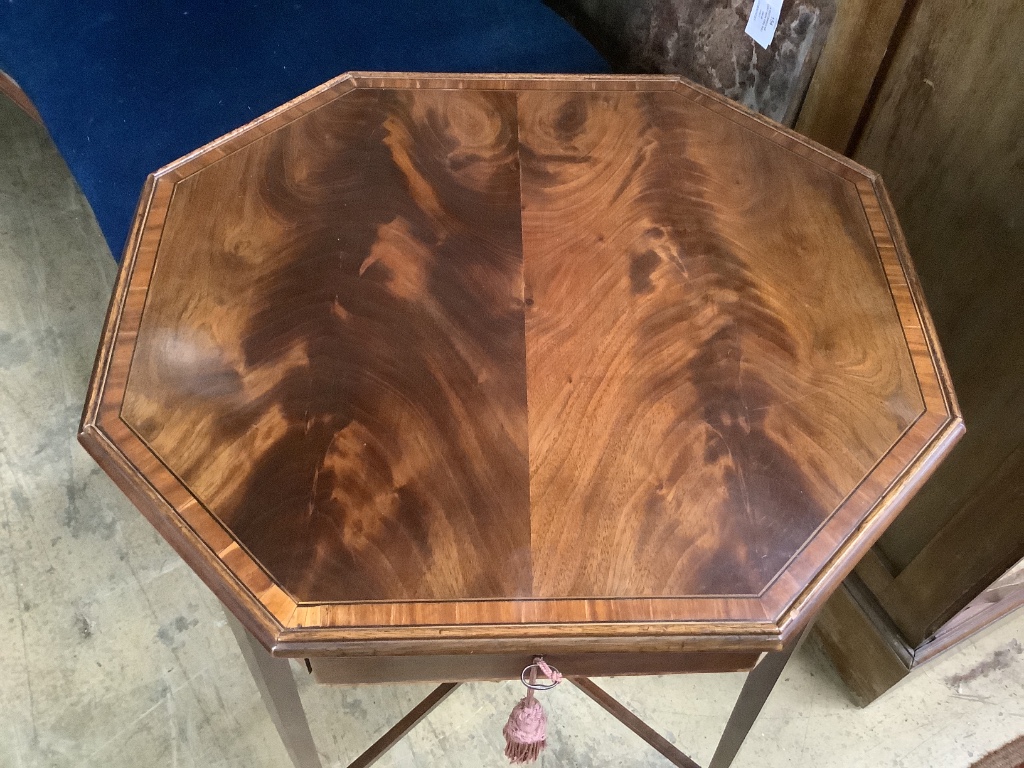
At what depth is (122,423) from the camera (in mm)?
537

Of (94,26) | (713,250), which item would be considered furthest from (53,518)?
(713,250)

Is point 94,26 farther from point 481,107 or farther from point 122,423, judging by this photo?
point 122,423

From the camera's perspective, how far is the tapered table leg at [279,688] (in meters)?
0.61

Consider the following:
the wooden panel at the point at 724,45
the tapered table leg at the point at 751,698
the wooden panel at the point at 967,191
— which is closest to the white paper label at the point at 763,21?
the wooden panel at the point at 724,45

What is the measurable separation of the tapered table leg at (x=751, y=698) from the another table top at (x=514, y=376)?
0.19 m

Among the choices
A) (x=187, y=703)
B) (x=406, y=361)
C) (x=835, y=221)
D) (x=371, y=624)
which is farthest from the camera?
(x=187, y=703)

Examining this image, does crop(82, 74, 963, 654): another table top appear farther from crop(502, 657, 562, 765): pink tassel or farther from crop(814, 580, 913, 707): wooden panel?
crop(814, 580, 913, 707): wooden panel

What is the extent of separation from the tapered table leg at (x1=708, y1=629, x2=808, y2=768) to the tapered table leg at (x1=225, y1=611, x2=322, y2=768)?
39 cm

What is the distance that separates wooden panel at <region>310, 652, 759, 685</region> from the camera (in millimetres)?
547

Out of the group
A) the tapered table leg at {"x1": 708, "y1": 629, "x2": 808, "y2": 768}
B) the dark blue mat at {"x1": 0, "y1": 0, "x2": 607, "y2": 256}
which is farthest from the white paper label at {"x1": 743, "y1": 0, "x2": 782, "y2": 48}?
the tapered table leg at {"x1": 708, "y1": 629, "x2": 808, "y2": 768}

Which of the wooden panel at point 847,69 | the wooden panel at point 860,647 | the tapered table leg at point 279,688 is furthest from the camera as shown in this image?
the wooden panel at point 860,647

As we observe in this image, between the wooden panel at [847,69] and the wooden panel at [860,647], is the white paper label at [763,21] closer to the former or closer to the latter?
the wooden panel at [847,69]

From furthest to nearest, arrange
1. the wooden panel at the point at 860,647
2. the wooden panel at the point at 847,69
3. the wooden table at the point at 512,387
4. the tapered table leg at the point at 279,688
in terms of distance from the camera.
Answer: the wooden panel at the point at 860,647 < the wooden panel at the point at 847,69 < the tapered table leg at the point at 279,688 < the wooden table at the point at 512,387

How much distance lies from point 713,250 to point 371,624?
402mm
